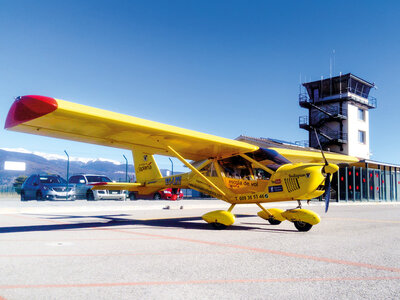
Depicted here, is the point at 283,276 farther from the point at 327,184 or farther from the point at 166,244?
the point at 327,184

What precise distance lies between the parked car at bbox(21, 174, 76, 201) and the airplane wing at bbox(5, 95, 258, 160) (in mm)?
10214

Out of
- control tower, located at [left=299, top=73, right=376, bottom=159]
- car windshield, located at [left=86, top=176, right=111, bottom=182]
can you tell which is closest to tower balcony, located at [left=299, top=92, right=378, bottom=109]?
control tower, located at [left=299, top=73, right=376, bottom=159]

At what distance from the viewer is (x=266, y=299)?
2926mm

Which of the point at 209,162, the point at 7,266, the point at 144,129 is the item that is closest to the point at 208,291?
the point at 7,266

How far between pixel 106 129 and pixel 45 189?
12419mm

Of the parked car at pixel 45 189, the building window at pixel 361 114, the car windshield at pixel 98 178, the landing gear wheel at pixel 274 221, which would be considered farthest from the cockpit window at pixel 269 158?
the building window at pixel 361 114

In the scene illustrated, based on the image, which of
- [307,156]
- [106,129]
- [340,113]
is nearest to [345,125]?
[340,113]

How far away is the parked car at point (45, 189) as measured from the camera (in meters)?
18.4

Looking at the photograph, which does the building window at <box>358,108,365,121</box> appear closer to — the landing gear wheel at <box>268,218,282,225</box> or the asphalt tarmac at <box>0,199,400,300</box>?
the landing gear wheel at <box>268,218,282,225</box>

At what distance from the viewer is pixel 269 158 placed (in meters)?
9.20

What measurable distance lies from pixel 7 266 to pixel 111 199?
56.6 ft

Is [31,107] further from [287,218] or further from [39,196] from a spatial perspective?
[39,196]

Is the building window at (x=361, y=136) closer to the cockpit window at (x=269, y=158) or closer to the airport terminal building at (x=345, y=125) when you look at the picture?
the airport terminal building at (x=345, y=125)

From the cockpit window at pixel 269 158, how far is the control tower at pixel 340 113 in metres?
27.6
